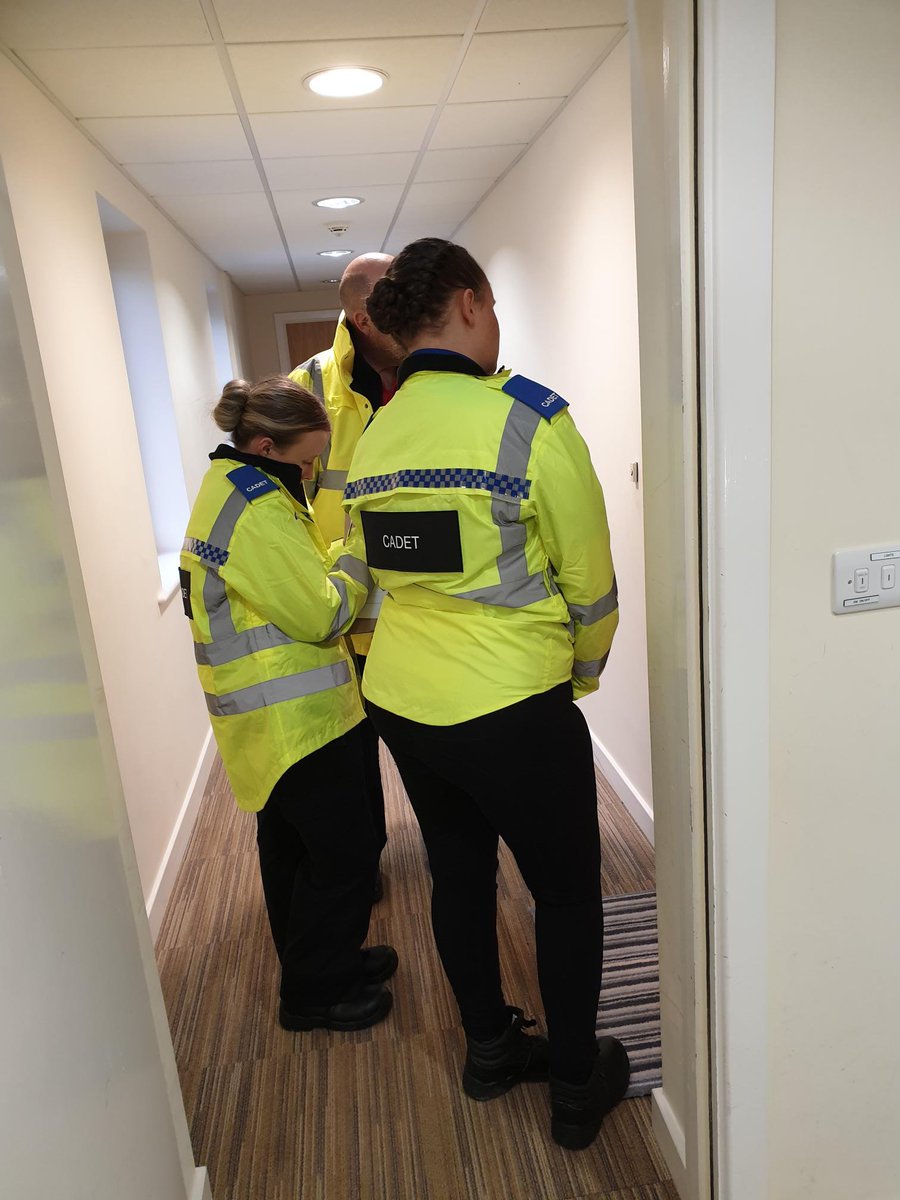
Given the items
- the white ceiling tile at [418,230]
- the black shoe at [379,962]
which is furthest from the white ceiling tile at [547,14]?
the white ceiling tile at [418,230]

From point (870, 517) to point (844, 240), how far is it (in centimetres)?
37

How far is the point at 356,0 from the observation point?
6.31ft

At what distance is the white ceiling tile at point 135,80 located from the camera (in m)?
2.15

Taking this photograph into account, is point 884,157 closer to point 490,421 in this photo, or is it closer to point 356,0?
point 490,421

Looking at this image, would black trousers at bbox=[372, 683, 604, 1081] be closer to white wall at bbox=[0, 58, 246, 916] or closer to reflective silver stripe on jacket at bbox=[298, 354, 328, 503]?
reflective silver stripe on jacket at bbox=[298, 354, 328, 503]

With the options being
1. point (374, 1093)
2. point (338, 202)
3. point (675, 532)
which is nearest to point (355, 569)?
point (675, 532)

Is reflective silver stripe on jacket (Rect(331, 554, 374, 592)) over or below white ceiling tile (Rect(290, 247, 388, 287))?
below

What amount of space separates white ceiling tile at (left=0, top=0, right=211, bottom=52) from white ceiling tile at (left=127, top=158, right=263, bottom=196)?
3.72ft

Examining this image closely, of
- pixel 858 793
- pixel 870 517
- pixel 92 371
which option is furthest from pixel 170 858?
pixel 870 517

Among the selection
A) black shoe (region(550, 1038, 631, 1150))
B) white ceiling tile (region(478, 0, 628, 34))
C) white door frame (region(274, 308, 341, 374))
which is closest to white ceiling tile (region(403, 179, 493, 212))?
white ceiling tile (region(478, 0, 628, 34))

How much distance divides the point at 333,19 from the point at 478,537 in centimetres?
146

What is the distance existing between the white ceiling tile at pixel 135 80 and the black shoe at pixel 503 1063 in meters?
2.40

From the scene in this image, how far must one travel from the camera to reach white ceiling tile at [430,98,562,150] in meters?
2.82

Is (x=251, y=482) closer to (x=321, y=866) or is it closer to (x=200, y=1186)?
(x=321, y=866)
